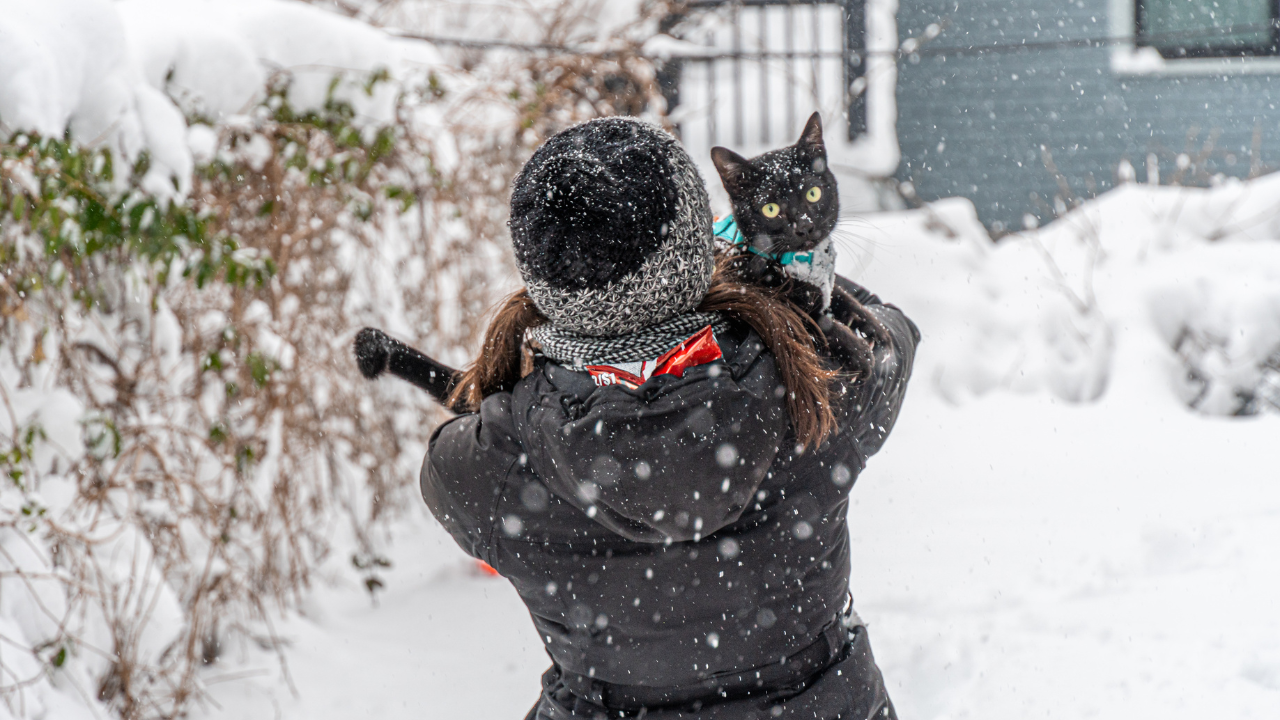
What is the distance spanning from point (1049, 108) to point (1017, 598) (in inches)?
196

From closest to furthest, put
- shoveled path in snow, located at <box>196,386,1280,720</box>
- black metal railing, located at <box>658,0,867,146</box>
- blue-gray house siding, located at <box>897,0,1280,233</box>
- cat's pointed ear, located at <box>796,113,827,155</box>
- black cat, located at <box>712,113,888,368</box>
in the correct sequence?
black cat, located at <box>712,113,888,368</box>, cat's pointed ear, located at <box>796,113,827,155</box>, shoveled path in snow, located at <box>196,386,1280,720</box>, black metal railing, located at <box>658,0,867,146</box>, blue-gray house siding, located at <box>897,0,1280,233</box>

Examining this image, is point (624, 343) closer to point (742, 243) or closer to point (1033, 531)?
point (742, 243)

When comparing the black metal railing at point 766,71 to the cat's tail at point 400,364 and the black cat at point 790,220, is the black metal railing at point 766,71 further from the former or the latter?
the cat's tail at point 400,364

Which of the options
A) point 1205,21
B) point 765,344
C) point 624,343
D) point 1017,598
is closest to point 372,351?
point 624,343

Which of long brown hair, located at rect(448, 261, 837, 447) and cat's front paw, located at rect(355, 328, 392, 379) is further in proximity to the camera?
cat's front paw, located at rect(355, 328, 392, 379)

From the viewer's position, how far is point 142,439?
8.66 feet

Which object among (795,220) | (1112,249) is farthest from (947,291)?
(795,220)

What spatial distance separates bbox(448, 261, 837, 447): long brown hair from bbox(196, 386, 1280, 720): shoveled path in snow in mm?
1984

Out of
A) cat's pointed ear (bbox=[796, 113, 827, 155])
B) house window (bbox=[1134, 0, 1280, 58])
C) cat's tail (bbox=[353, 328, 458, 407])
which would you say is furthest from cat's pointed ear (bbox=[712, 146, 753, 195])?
house window (bbox=[1134, 0, 1280, 58])

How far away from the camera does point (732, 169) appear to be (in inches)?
52.7

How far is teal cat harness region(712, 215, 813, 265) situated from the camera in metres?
1.28

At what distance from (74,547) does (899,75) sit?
653cm

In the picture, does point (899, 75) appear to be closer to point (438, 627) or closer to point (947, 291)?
point (947, 291)

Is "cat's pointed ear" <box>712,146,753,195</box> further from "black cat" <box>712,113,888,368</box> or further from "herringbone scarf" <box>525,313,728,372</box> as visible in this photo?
"herringbone scarf" <box>525,313,728,372</box>
